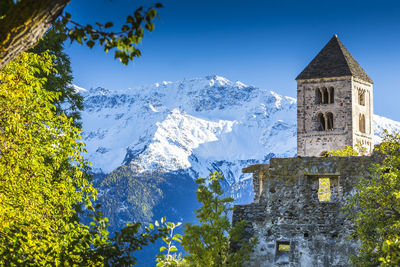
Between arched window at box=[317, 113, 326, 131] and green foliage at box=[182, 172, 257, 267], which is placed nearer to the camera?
green foliage at box=[182, 172, 257, 267]

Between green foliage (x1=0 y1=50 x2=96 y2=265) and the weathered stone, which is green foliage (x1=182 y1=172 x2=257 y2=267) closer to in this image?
the weathered stone

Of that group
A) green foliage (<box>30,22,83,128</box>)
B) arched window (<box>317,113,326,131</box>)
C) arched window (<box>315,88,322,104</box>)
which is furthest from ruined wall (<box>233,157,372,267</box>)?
arched window (<box>315,88,322,104</box>)

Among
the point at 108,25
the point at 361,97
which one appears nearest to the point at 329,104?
the point at 361,97

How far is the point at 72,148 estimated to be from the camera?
1370 cm

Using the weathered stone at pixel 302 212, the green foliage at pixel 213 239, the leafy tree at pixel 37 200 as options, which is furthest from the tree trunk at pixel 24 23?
the weathered stone at pixel 302 212

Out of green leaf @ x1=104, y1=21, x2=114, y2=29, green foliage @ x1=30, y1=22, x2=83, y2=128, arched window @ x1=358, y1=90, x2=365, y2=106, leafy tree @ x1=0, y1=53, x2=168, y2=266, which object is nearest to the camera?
green leaf @ x1=104, y1=21, x2=114, y2=29

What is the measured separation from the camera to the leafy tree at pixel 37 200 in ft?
30.3

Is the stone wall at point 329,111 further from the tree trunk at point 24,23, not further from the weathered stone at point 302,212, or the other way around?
the tree trunk at point 24,23

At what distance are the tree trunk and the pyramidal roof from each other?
5290 cm

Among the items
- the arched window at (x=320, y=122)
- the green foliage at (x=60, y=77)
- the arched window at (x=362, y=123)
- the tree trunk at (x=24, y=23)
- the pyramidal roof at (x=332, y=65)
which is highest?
the pyramidal roof at (x=332, y=65)

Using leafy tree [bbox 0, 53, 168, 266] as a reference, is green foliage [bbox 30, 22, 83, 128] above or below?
above

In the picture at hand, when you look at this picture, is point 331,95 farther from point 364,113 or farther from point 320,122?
point 364,113

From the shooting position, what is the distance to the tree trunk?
18.9 ft

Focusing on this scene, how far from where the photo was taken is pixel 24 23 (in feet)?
19.0
